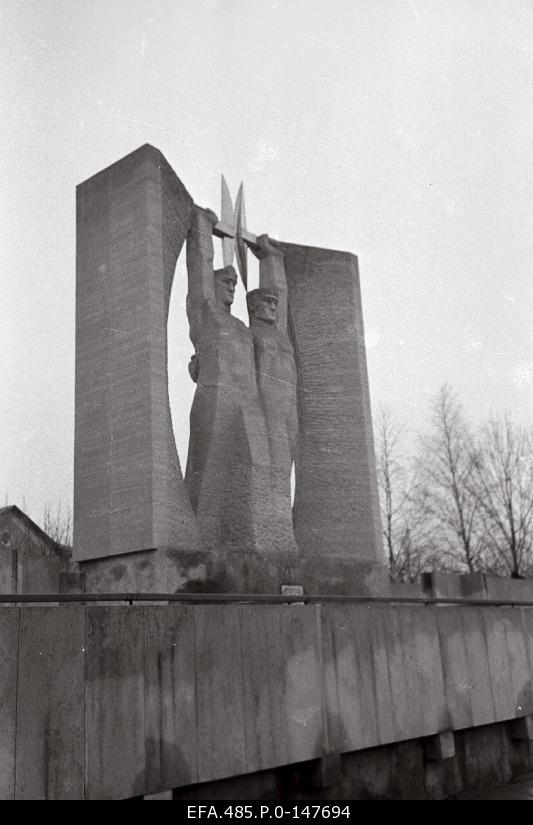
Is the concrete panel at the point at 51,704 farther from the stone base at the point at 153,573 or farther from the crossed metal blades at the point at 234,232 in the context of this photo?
the crossed metal blades at the point at 234,232

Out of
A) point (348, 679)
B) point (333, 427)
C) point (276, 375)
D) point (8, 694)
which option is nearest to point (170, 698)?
point (8, 694)

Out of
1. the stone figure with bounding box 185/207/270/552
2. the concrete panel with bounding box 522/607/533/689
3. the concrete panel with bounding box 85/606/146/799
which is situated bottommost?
the concrete panel with bounding box 85/606/146/799

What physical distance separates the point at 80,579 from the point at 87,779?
161 inches

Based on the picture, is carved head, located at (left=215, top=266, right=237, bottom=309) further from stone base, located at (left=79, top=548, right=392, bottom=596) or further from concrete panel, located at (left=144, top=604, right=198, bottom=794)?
concrete panel, located at (left=144, top=604, right=198, bottom=794)

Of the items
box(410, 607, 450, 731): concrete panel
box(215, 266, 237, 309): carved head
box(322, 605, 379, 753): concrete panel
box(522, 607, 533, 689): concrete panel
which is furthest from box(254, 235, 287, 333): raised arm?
box(322, 605, 379, 753): concrete panel

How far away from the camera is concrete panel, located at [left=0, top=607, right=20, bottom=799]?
4.94 m

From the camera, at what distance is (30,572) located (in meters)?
7.77

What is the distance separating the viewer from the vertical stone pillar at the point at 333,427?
10.6m

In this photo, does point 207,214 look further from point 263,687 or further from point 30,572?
point 263,687

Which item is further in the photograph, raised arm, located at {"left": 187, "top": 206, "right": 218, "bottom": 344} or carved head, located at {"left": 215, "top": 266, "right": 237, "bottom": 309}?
carved head, located at {"left": 215, "top": 266, "right": 237, "bottom": 309}

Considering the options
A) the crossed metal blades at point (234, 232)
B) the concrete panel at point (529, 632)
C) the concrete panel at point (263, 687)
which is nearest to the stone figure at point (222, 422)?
the crossed metal blades at point (234, 232)

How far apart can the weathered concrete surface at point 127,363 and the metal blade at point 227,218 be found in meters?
0.87

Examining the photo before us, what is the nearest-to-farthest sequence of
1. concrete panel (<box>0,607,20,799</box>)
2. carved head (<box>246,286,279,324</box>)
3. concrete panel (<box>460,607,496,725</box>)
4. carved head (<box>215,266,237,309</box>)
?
concrete panel (<box>0,607,20,799</box>) < concrete panel (<box>460,607,496,725</box>) < carved head (<box>215,266,237,309</box>) < carved head (<box>246,286,279,324</box>)

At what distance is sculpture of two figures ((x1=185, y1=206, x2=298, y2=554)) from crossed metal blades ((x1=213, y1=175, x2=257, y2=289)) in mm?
339
